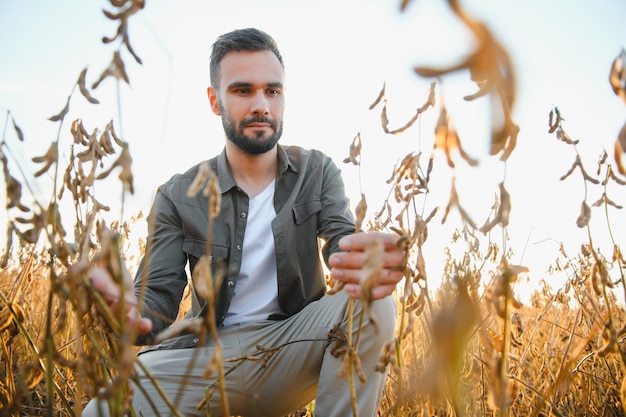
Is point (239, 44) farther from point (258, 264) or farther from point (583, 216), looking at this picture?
point (583, 216)

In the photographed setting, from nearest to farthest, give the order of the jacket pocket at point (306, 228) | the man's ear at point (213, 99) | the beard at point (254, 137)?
1. the jacket pocket at point (306, 228)
2. the beard at point (254, 137)
3. the man's ear at point (213, 99)

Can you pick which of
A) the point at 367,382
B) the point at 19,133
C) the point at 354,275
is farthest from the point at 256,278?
the point at 19,133

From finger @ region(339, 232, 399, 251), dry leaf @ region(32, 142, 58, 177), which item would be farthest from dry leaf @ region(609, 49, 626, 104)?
dry leaf @ region(32, 142, 58, 177)

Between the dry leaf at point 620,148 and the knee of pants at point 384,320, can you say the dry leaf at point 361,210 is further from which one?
the knee of pants at point 384,320

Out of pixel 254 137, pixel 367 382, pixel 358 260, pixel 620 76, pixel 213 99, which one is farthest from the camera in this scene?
pixel 213 99

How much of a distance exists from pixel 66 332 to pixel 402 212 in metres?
1.91

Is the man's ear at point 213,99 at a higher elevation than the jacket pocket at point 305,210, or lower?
higher

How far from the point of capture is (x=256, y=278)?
214 cm

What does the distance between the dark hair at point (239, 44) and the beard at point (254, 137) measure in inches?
14.8

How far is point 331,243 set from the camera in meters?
2.01

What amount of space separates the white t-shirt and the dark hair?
0.86 metres

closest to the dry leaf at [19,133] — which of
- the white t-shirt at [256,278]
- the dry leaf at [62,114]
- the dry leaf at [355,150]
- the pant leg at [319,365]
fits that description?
the dry leaf at [62,114]

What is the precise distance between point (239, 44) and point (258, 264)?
1.10 metres

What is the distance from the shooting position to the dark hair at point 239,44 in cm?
254
